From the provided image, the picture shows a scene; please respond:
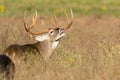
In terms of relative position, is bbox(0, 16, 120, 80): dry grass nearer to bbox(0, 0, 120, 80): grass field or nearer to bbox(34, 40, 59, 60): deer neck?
bbox(0, 0, 120, 80): grass field

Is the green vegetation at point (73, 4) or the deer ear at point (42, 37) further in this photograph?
the green vegetation at point (73, 4)

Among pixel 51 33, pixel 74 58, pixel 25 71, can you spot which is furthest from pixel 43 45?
pixel 25 71

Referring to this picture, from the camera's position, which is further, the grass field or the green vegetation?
the green vegetation

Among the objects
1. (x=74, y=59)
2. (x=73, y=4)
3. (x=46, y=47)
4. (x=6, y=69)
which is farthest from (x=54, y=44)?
(x=73, y=4)

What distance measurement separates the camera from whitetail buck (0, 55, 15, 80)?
9.51 meters

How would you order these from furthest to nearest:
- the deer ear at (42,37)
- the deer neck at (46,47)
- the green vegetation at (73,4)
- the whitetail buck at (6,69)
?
the green vegetation at (73,4)
the deer ear at (42,37)
the deer neck at (46,47)
the whitetail buck at (6,69)

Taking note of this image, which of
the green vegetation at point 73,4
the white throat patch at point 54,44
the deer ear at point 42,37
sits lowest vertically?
the green vegetation at point 73,4

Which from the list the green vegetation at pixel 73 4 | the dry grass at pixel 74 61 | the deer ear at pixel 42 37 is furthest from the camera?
the green vegetation at pixel 73 4

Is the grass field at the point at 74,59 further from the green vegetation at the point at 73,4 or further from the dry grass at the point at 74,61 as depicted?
the green vegetation at the point at 73,4

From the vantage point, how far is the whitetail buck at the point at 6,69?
9513mm

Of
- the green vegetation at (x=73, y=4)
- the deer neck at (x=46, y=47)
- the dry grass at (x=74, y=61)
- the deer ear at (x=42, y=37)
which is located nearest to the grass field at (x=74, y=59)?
the dry grass at (x=74, y=61)

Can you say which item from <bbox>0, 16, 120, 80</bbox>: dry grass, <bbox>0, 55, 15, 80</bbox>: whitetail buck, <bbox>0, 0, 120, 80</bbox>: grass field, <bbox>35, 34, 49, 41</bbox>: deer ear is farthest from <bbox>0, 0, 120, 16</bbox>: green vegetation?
<bbox>0, 55, 15, 80</bbox>: whitetail buck

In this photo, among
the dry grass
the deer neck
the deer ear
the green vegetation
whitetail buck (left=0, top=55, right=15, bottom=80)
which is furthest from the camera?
the green vegetation

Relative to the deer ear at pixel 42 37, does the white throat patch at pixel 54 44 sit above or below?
below
